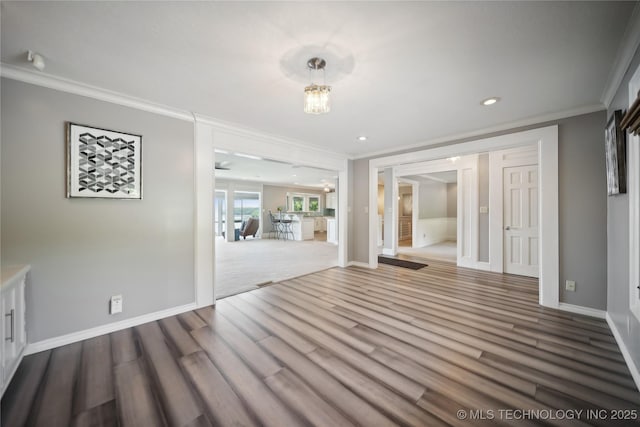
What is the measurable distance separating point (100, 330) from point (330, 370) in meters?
2.27

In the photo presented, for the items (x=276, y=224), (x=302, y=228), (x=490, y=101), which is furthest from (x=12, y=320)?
(x=276, y=224)

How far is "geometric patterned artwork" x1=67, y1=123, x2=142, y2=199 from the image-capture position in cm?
217

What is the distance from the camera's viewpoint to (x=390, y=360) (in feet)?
6.17

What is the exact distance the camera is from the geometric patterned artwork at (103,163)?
7.11 ft

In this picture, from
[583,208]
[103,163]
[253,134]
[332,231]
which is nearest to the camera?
[103,163]

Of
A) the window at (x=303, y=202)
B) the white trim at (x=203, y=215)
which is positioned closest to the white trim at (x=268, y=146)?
the white trim at (x=203, y=215)

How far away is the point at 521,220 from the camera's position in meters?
4.21

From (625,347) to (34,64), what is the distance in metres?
5.13

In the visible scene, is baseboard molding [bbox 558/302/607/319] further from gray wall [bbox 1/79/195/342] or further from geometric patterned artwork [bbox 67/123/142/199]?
geometric patterned artwork [bbox 67/123/142/199]

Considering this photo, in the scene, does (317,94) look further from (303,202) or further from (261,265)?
(303,202)

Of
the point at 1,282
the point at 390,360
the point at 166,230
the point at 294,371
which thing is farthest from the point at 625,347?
the point at 1,282

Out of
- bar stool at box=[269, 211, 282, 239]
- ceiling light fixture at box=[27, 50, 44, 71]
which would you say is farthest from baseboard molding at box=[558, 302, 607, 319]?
bar stool at box=[269, 211, 282, 239]

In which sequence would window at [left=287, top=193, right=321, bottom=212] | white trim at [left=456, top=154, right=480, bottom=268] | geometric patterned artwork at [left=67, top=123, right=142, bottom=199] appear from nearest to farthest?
geometric patterned artwork at [left=67, top=123, right=142, bottom=199], white trim at [left=456, top=154, right=480, bottom=268], window at [left=287, top=193, right=321, bottom=212]

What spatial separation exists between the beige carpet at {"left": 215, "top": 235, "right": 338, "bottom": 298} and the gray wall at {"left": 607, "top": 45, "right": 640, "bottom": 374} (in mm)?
3817
